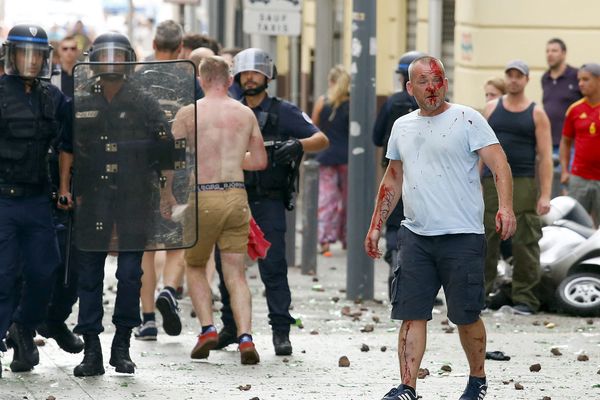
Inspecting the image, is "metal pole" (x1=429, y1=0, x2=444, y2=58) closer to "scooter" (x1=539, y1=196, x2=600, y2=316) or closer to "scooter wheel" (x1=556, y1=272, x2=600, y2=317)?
"scooter" (x1=539, y1=196, x2=600, y2=316)

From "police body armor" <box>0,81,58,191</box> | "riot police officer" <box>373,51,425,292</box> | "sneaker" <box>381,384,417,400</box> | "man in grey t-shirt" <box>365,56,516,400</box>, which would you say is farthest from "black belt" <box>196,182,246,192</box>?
"riot police officer" <box>373,51,425,292</box>

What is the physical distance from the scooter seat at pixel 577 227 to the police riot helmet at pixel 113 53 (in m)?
4.58

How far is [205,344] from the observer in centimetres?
978

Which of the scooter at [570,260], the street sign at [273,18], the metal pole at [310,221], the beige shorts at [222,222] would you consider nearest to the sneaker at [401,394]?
the beige shorts at [222,222]

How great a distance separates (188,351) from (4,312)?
162 centimetres

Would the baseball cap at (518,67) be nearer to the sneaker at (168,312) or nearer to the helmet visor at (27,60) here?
the sneaker at (168,312)

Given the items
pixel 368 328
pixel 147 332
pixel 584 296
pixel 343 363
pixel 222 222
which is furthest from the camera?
pixel 584 296

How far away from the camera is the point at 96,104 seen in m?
9.12

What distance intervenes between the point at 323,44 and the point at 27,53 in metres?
15.7

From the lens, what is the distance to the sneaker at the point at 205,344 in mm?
9781

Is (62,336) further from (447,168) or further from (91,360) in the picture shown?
(447,168)

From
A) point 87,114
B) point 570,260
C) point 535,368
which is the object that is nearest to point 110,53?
point 87,114

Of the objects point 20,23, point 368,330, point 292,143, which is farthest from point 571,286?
point 20,23

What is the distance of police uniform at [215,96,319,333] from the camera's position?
33.7 feet
